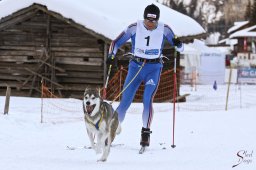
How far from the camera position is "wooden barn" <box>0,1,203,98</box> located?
69.3ft

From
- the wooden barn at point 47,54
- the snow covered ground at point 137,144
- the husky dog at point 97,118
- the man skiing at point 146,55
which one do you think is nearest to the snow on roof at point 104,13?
the wooden barn at point 47,54

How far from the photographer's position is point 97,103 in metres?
7.21

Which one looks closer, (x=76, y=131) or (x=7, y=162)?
(x=7, y=162)

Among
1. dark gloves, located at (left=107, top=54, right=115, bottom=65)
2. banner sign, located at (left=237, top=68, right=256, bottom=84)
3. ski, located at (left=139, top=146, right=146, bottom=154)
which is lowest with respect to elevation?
ski, located at (left=139, top=146, right=146, bottom=154)

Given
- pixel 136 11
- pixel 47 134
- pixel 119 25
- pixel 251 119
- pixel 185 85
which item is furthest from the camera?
pixel 185 85

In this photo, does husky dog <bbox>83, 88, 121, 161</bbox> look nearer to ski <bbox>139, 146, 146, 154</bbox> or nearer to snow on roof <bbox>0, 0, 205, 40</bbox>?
ski <bbox>139, 146, 146, 154</bbox>

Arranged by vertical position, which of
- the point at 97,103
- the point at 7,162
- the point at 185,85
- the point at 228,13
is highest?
the point at 228,13

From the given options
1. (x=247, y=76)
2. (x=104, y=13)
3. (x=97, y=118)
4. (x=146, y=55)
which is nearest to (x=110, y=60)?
(x=146, y=55)

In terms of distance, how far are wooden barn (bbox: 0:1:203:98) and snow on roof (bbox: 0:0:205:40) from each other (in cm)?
49

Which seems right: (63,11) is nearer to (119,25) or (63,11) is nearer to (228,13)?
(119,25)

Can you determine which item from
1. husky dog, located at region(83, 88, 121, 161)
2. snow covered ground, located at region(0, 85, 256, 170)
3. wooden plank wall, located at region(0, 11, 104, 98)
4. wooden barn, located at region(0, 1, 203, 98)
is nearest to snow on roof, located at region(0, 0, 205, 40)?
wooden barn, located at region(0, 1, 203, 98)

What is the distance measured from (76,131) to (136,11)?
14.1 metres

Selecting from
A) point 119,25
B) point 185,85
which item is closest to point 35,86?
point 119,25

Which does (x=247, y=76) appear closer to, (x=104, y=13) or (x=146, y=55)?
(x=104, y=13)
